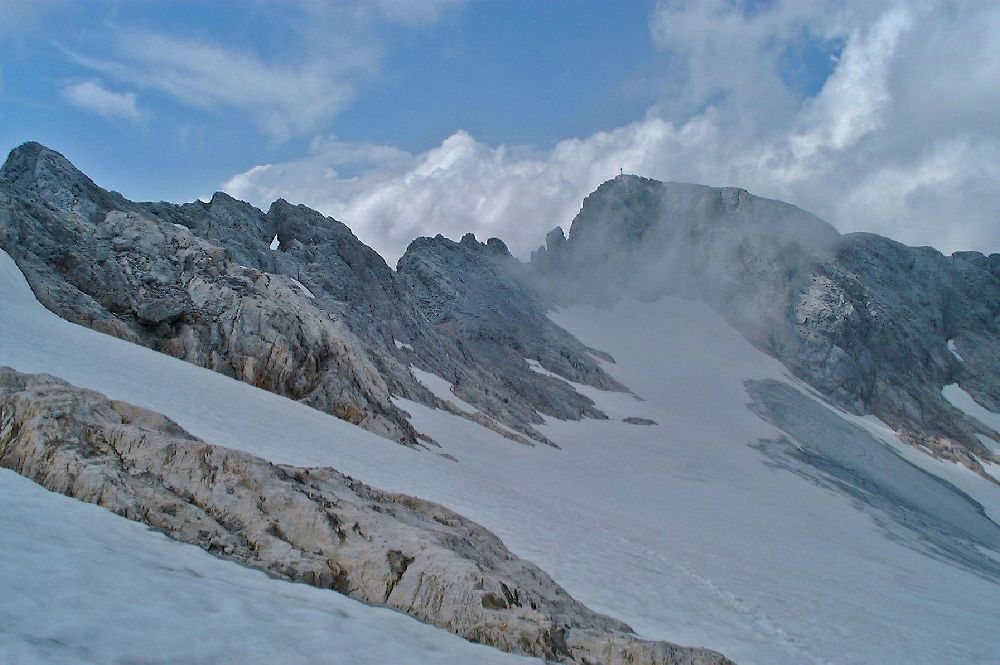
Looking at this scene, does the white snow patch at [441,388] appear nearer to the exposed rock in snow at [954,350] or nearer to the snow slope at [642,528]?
the snow slope at [642,528]

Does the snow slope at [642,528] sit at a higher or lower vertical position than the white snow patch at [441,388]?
lower

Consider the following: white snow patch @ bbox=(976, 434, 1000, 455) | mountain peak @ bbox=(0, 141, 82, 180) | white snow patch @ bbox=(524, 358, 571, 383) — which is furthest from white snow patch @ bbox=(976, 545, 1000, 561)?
mountain peak @ bbox=(0, 141, 82, 180)

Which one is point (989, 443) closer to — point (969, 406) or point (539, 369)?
point (969, 406)

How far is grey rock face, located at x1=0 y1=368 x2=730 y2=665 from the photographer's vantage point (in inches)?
331

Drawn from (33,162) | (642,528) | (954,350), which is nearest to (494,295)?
(33,162)

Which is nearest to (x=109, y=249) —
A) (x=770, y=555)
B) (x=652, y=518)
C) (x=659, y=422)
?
(x=652, y=518)

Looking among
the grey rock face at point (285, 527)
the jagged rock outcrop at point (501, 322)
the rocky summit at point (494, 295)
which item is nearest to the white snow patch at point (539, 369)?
the rocky summit at point (494, 295)

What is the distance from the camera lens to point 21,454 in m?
9.02

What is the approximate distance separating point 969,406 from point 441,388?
96.5 m

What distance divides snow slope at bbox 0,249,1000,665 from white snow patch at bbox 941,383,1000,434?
68.9 m

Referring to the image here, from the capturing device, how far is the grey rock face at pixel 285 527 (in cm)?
840

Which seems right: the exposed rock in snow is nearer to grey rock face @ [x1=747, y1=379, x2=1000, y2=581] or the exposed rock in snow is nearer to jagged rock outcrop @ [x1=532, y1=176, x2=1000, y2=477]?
jagged rock outcrop @ [x1=532, y1=176, x2=1000, y2=477]

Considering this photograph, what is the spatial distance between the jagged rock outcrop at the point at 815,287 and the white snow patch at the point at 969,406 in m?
1.53

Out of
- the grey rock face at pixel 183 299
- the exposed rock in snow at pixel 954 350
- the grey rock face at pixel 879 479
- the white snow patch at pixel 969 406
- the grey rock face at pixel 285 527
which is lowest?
the grey rock face at pixel 285 527
